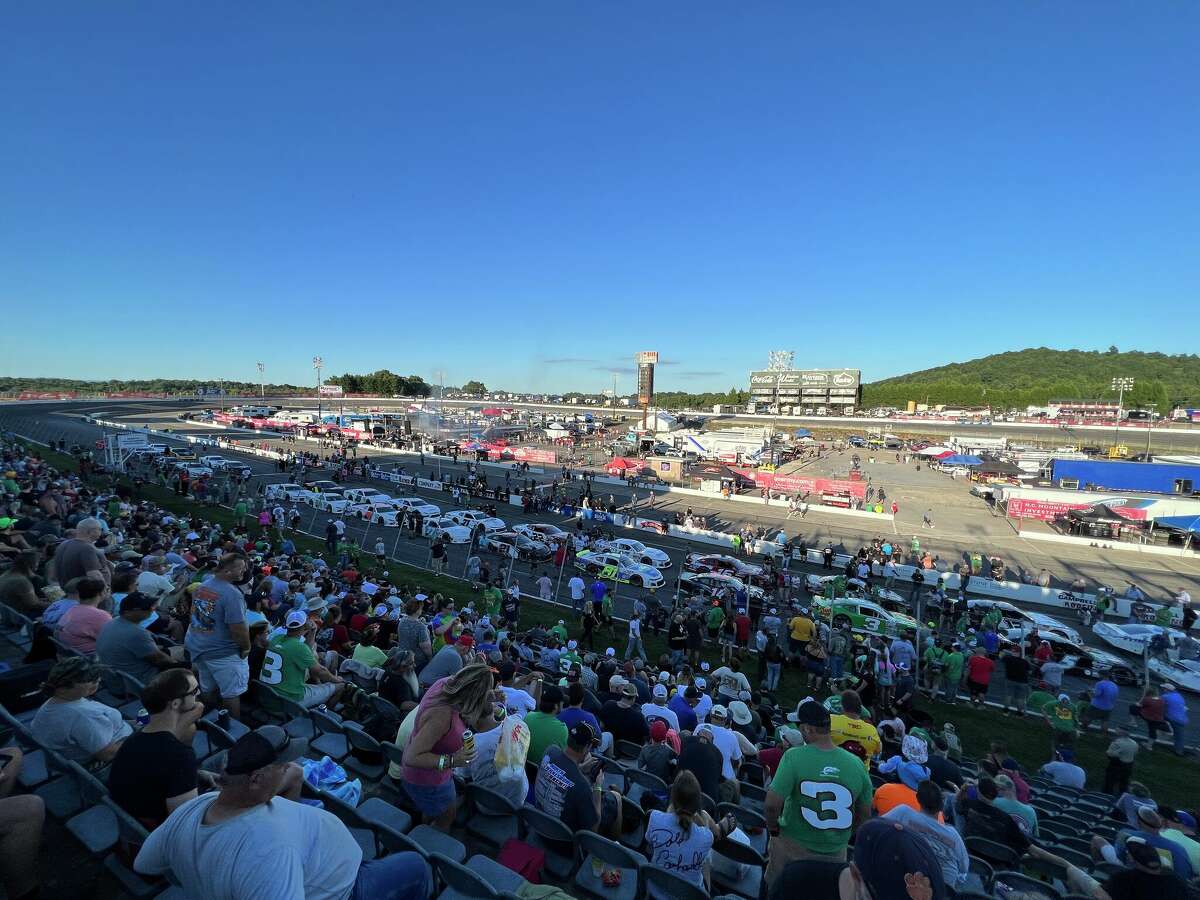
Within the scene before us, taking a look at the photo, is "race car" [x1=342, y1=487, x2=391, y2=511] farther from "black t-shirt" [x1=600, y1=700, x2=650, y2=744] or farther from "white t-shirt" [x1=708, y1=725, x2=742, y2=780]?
"white t-shirt" [x1=708, y1=725, x2=742, y2=780]

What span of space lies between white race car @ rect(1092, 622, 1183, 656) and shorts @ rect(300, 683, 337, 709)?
22.6 metres

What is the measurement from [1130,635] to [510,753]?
2305cm

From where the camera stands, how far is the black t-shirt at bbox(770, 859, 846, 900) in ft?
8.23

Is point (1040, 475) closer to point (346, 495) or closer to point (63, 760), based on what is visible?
point (346, 495)

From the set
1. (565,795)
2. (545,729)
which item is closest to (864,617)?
(545,729)

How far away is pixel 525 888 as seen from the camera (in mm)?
A: 3154

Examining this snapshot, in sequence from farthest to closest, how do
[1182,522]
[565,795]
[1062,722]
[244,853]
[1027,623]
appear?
[1182,522] < [1027,623] < [1062,722] < [565,795] < [244,853]

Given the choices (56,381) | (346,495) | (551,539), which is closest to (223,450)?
(346,495)

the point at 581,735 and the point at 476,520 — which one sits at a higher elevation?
the point at 581,735

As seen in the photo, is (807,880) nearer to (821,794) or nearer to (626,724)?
(821,794)

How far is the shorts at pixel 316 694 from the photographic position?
18.8ft

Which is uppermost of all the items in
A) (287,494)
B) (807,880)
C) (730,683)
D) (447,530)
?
(807,880)

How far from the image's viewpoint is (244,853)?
2.19m

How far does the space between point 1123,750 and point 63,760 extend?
1305 centimetres
